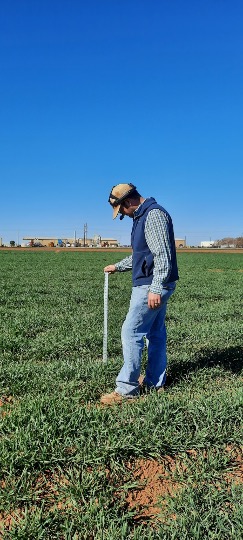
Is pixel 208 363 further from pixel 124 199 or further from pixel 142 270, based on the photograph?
pixel 124 199

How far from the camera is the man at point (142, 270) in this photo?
153 inches

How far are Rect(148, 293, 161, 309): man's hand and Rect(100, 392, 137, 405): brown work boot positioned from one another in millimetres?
944

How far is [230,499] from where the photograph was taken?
2.78m

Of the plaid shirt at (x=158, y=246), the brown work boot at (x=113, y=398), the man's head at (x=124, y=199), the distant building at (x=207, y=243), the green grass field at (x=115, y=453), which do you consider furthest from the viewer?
the distant building at (x=207, y=243)

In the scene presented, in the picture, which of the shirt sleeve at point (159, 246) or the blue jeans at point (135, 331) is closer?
the shirt sleeve at point (159, 246)

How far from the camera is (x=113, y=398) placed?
4.28 m

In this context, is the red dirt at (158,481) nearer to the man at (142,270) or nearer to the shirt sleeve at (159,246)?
the man at (142,270)

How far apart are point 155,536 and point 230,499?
1.78ft

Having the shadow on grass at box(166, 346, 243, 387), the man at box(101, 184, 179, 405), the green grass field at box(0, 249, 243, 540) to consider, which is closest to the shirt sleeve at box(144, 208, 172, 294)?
the man at box(101, 184, 179, 405)

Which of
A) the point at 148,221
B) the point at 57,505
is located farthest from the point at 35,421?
the point at 148,221

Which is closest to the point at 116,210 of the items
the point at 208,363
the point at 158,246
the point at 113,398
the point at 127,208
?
the point at 127,208

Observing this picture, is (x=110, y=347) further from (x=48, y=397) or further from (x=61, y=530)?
(x=61, y=530)

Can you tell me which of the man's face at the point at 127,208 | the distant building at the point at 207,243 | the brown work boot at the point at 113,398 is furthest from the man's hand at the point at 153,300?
the distant building at the point at 207,243

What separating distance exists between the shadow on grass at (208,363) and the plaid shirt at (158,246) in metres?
1.49
